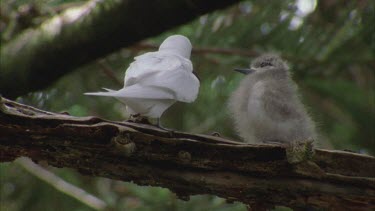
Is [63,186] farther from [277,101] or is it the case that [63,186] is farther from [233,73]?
[277,101]

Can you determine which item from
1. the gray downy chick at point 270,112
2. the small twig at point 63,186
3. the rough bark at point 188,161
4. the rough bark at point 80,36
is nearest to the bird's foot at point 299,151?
the rough bark at point 188,161

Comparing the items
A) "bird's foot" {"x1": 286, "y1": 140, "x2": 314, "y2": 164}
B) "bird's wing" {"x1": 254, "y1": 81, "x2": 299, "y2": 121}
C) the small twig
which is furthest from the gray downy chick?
the small twig

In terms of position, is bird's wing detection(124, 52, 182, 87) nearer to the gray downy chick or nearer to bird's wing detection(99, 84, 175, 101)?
bird's wing detection(99, 84, 175, 101)

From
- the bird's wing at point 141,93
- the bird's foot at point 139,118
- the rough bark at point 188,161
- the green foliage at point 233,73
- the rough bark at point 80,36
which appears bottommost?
the rough bark at point 188,161

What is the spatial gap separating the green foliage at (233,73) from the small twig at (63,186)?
0.08m

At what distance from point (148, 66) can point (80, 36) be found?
1.68ft

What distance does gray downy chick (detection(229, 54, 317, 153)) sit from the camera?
102 inches

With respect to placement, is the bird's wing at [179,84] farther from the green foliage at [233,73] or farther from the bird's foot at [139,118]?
the green foliage at [233,73]

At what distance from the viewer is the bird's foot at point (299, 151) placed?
196cm

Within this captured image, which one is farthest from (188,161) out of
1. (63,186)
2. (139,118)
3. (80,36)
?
(63,186)

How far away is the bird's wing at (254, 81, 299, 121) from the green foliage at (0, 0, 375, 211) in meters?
0.90

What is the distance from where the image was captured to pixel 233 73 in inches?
157

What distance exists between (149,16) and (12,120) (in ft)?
2.52

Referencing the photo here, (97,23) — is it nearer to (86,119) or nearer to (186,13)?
(186,13)
